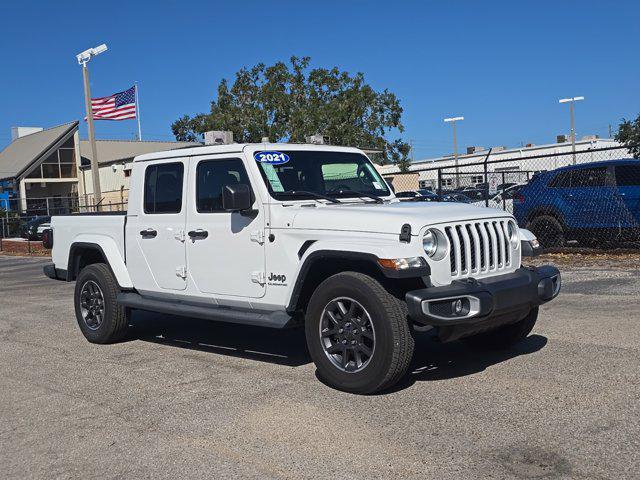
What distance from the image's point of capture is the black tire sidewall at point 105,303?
24.9ft

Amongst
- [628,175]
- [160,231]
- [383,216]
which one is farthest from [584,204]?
[383,216]

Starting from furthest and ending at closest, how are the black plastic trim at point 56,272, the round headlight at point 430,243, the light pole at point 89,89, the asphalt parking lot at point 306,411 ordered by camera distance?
the light pole at point 89,89 < the black plastic trim at point 56,272 < the round headlight at point 430,243 < the asphalt parking lot at point 306,411

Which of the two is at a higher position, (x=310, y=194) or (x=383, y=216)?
(x=310, y=194)

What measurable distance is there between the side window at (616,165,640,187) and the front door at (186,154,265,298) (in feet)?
28.6

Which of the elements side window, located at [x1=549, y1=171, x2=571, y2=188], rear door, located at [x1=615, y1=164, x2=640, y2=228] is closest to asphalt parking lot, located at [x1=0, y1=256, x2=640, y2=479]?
rear door, located at [x1=615, y1=164, x2=640, y2=228]

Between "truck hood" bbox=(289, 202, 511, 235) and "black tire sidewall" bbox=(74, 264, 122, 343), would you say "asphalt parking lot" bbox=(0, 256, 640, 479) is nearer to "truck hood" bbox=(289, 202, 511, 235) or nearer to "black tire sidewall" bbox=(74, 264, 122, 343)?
"black tire sidewall" bbox=(74, 264, 122, 343)

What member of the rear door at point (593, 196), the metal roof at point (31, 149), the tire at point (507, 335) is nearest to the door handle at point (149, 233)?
the tire at point (507, 335)

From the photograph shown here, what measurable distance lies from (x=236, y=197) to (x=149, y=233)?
63.7 inches

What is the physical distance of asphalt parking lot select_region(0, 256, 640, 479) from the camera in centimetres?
413

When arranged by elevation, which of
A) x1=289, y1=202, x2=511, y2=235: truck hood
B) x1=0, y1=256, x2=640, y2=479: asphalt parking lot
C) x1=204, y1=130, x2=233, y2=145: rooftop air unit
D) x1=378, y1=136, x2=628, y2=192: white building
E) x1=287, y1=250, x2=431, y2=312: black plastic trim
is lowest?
x1=0, y1=256, x2=640, y2=479: asphalt parking lot

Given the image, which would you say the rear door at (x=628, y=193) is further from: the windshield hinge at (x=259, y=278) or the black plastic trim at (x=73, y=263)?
the black plastic trim at (x=73, y=263)

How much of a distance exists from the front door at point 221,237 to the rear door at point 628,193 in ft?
28.5

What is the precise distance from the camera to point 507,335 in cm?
654

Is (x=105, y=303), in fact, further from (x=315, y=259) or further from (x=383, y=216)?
(x=383, y=216)
